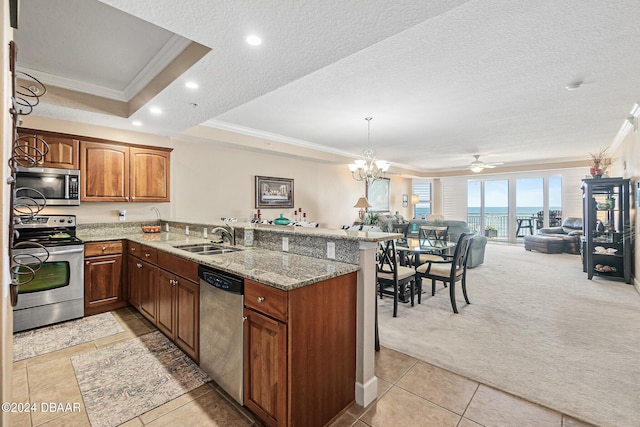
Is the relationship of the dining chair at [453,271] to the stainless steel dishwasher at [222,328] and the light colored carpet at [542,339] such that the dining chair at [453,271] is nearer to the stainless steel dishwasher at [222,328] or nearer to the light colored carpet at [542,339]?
the light colored carpet at [542,339]

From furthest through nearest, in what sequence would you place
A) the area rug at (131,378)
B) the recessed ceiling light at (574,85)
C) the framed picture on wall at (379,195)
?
1. the framed picture on wall at (379,195)
2. the recessed ceiling light at (574,85)
3. the area rug at (131,378)

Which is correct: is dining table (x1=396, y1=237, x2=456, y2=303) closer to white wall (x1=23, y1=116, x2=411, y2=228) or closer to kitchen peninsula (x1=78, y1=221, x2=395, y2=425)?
kitchen peninsula (x1=78, y1=221, x2=395, y2=425)

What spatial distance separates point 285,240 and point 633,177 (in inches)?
235

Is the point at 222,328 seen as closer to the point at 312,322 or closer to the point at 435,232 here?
the point at 312,322

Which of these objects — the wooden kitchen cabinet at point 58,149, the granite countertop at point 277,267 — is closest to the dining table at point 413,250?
the granite countertop at point 277,267

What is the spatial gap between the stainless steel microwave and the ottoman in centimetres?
1034

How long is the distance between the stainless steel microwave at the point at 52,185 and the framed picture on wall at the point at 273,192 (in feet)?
9.24

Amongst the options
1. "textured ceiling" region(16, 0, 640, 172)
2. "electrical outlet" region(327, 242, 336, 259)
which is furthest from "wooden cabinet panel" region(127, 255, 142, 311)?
"electrical outlet" region(327, 242, 336, 259)

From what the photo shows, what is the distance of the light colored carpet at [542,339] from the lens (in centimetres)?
203

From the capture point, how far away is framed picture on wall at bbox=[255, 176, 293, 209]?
5758 millimetres

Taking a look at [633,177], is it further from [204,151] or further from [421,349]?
[204,151]

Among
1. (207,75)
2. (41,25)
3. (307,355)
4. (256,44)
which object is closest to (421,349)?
(307,355)

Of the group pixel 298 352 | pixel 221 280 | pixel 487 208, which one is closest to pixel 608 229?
pixel 487 208

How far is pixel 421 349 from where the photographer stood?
265 cm
